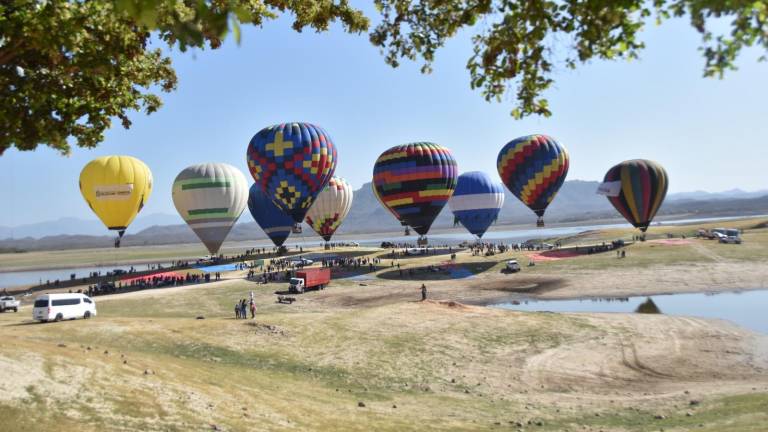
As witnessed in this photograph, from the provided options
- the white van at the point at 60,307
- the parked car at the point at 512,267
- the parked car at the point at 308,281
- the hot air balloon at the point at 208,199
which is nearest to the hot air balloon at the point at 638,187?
the parked car at the point at 512,267

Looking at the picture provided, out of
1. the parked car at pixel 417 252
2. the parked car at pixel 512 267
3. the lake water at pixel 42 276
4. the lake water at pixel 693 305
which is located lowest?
the lake water at pixel 693 305

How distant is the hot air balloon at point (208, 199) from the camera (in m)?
79.5

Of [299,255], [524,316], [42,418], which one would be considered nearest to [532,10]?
[42,418]

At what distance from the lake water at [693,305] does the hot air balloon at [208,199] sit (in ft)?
152

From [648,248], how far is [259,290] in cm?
4820

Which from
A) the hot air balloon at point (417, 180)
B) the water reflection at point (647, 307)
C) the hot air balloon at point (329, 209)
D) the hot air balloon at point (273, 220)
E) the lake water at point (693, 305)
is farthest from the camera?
the hot air balloon at point (273, 220)

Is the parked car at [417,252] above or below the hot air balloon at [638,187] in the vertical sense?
below

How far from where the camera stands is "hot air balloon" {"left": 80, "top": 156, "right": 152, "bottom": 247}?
224 ft

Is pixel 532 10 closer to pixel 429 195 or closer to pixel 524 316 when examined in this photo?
pixel 524 316

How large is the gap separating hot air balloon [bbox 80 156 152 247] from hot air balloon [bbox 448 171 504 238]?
45.1 m

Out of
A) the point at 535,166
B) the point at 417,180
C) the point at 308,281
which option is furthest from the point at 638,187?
the point at 308,281

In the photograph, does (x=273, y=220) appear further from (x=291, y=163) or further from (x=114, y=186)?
(x=114, y=186)

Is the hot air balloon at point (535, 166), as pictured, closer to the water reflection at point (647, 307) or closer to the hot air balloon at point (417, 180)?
the hot air balloon at point (417, 180)

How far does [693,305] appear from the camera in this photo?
1793 inches
